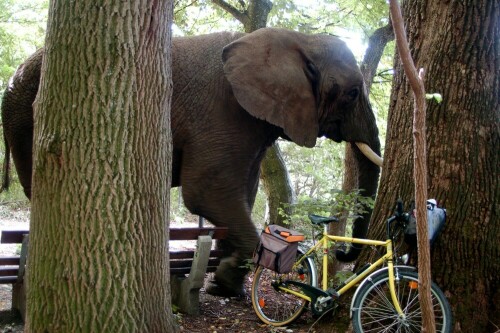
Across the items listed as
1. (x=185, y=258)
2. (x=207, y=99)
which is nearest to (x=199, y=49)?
(x=207, y=99)

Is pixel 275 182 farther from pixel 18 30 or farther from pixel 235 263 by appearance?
pixel 18 30

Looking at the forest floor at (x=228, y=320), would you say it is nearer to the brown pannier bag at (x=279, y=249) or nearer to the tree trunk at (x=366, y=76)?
the brown pannier bag at (x=279, y=249)

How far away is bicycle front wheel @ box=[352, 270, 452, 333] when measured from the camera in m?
4.85

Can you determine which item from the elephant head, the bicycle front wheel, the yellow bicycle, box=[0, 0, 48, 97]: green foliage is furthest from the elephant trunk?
box=[0, 0, 48, 97]: green foliage

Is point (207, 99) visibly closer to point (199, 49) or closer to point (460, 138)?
point (199, 49)

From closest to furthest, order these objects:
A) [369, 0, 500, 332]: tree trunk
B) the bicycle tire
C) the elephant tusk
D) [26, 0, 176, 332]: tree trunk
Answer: [26, 0, 176, 332]: tree trunk → [369, 0, 500, 332]: tree trunk → the bicycle tire → the elephant tusk

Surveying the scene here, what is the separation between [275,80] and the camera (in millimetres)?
7371

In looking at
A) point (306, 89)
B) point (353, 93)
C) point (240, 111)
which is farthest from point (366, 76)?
point (240, 111)

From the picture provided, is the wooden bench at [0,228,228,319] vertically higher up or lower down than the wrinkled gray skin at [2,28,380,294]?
lower down

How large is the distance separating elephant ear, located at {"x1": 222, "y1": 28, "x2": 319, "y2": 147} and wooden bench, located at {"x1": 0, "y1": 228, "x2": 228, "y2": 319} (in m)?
1.60

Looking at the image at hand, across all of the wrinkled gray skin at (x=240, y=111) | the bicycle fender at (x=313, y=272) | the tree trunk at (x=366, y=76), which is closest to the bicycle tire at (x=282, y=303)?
the bicycle fender at (x=313, y=272)

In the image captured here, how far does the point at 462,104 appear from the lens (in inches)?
198

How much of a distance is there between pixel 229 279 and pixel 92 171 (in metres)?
3.49

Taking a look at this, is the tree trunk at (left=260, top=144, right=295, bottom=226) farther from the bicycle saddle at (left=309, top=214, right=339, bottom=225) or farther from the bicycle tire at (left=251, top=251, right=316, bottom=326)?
the bicycle saddle at (left=309, top=214, right=339, bottom=225)
